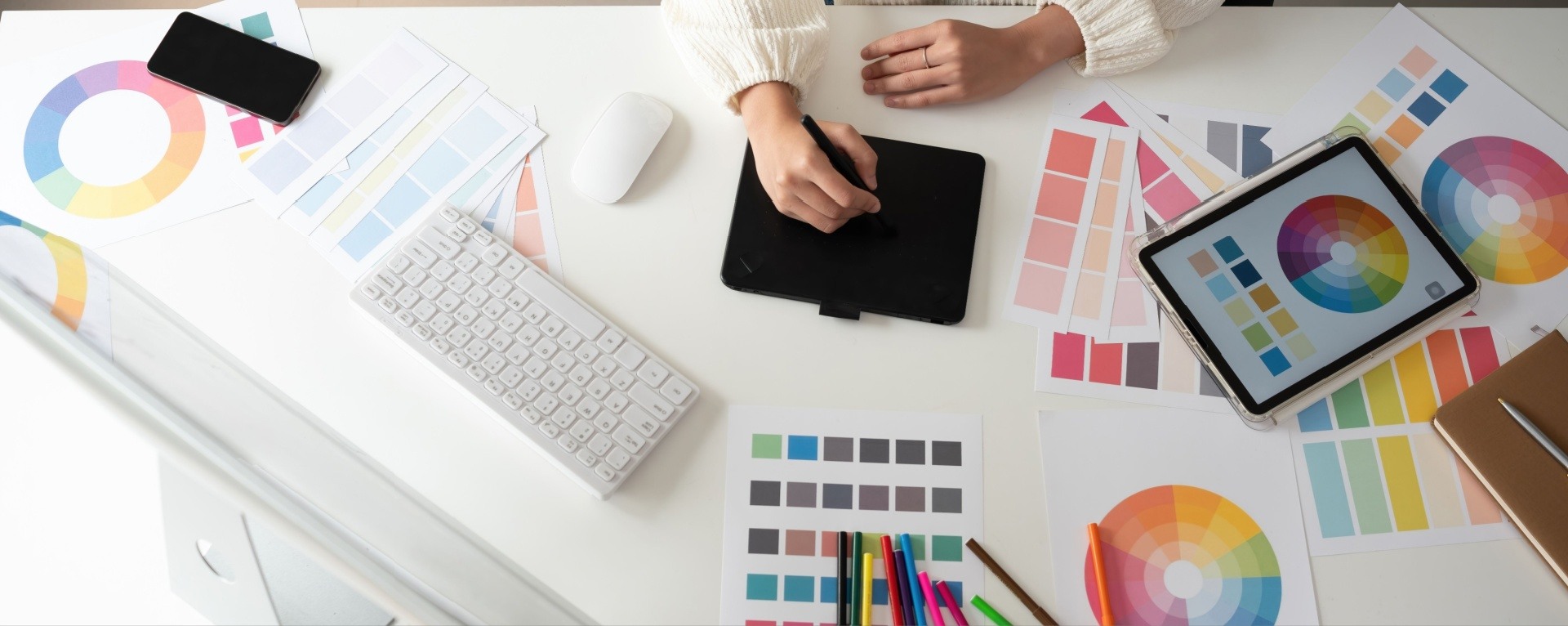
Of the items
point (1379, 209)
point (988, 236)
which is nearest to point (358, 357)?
point (988, 236)

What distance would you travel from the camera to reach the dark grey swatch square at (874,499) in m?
0.76

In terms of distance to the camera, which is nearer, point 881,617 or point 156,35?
point 881,617

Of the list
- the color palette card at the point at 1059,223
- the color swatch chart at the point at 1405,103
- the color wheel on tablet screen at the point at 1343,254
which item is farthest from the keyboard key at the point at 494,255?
the color swatch chart at the point at 1405,103

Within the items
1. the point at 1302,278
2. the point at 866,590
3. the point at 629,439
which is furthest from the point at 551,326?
the point at 1302,278

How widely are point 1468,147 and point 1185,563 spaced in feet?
1.63

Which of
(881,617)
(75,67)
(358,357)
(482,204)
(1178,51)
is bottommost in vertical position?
(881,617)

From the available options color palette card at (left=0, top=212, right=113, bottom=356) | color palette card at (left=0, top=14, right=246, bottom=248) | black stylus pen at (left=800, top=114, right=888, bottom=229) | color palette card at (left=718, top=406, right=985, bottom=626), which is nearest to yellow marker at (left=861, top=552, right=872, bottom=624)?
color palette card at (left=718, top=406, right=985, bottom=626)

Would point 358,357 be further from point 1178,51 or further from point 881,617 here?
point 1178,51

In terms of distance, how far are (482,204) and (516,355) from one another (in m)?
0.16

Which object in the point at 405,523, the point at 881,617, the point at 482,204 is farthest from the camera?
the point at 482,204

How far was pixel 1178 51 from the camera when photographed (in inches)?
35.5

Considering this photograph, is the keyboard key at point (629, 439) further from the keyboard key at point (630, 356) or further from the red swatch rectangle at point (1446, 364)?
the red swatch rectangle at point (1446, 364)

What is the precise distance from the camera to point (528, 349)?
79 cm

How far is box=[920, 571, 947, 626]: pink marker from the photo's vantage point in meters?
0.73
